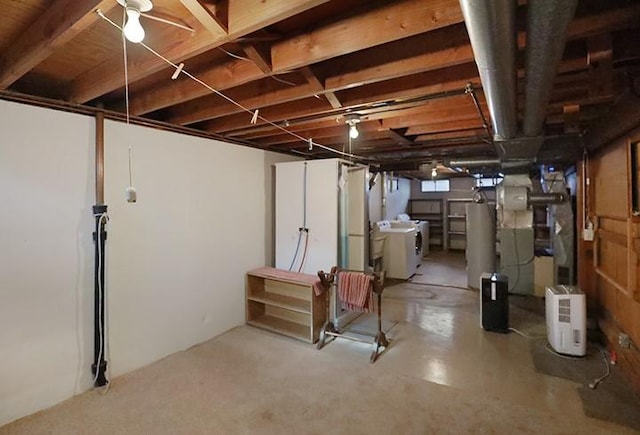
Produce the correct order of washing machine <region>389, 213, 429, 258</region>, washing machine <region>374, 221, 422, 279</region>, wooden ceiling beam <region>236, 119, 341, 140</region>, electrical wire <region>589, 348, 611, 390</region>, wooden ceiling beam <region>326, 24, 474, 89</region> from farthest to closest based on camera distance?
washing machine <region>389, 213, 429, 258</region>
washing machine <region>374, 221, 422, 279</region>
wooden ceiling beam <region>236, 119, 341, 140</region>
electrical wire <region>589, 348, 611, 390</region>
wooden ceiling beam <region>326, 24, 474, 89</region>

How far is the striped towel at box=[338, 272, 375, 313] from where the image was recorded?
3184mm

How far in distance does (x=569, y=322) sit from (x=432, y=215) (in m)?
7.00

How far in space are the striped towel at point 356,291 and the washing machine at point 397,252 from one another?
9.75 feet

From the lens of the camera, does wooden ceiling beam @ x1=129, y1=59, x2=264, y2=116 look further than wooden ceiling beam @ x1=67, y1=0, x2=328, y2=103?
Yes

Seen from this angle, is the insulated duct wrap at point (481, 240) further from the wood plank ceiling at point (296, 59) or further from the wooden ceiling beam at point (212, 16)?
the wooden ceiling beam at point (212, 16)

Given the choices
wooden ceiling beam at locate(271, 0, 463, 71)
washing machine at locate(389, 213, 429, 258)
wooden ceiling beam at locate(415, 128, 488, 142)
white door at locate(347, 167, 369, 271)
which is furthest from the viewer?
washing machine at locate(389, 213, 429, 258)

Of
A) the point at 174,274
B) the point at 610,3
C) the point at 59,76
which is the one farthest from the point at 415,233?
the point at 59,76

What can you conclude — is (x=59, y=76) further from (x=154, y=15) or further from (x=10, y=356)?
(x=10, y=356)

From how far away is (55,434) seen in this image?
2111mm

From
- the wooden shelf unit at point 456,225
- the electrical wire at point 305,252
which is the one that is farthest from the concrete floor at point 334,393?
the wooden shelf unit at point 456,225

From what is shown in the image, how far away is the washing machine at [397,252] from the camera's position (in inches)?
244

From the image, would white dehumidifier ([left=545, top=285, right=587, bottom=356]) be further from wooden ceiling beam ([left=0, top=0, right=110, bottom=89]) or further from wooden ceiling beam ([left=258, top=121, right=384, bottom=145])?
wooden ceiling beam ([left=0, top=0, right=110, bottom=89])

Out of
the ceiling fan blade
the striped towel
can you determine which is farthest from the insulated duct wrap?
the ceiling fan blade

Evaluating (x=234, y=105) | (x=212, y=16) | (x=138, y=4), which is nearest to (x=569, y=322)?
(x=234, y=105)
